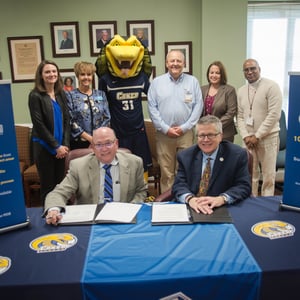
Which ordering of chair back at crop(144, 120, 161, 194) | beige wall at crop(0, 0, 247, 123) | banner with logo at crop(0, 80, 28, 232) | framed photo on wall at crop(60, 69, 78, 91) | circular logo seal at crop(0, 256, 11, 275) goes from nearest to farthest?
circular logo seal at crop(0, 256, 11, 275), banner with logo at crop(0, 80, 28, 232), chair back at crop(144, 120, 161, 194), beige wall at crop(0, 0, 247, 123), framed photo on wall at crop(60, 69, 78, 91)

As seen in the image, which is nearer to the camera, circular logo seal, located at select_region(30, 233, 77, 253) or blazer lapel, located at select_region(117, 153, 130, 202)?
circular logo seal, located at select_region(30, 233, 77, 253)

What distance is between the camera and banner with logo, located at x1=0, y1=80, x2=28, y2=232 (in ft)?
5.71

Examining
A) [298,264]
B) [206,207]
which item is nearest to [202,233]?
[206,207]

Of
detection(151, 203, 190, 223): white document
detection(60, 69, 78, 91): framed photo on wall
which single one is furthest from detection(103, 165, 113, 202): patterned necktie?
detection(60, 69, 78, 91): framed photo on wall

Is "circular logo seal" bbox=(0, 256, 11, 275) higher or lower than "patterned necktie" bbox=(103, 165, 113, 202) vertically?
lower

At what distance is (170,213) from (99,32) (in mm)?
3185

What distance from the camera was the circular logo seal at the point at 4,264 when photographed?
4.60ft

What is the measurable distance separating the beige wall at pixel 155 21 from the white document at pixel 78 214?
2908 millimetres

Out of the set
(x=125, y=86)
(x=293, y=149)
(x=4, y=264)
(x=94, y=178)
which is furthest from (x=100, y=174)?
(x=125, y=86)

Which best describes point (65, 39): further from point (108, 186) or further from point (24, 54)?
point (108, 186)

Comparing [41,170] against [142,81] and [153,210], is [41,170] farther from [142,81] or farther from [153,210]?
[153,210]

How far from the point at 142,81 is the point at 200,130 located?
137 cm

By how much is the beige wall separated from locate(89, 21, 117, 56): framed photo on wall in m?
0.06

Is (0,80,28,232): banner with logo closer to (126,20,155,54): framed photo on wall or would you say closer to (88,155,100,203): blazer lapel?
(88,155,100,203): blazer lapel
